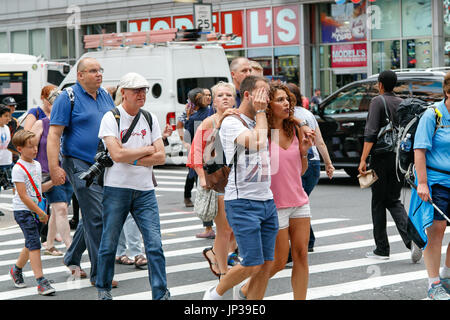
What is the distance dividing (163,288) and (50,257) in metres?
3.35

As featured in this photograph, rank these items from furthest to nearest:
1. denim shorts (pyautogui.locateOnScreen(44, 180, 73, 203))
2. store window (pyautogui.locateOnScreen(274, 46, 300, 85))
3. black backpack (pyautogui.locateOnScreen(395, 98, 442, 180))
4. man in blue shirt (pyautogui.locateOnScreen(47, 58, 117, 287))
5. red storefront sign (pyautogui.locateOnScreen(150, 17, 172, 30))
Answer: red storefront sign (pyautogui.locateOnScreen(150, 17, 172, 30))
store window (pyautogui.locateOnScreen(274, 46, 300, 85))
denim shorts (pyautogui.locateOnScreen(44, 180, 73, 203))
man in blue shirt (pyautogui.locateOnScreen(47, 58, 117, 287))
black backpack (pyautogui.locateOnScreen(395, 98, 442, 180))

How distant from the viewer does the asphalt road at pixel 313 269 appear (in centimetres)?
716

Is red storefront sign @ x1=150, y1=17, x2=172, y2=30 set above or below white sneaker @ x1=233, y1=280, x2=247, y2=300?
above

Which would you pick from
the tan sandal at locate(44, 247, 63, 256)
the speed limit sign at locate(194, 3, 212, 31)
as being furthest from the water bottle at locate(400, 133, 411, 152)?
the speed limit sign at locate(194, 3, 212, 31)

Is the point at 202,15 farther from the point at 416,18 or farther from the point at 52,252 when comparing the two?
the point at 52,252

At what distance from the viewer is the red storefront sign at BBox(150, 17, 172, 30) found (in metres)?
34.9

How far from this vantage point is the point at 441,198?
6.57m

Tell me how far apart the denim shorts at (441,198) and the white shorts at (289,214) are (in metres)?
1.25

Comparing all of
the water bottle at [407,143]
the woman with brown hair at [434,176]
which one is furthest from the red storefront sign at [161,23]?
the woman with brown hair at [434,176]

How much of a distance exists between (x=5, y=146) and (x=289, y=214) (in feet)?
24.8

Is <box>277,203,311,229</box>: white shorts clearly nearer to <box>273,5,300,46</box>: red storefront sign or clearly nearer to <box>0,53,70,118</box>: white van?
<box>0,53,70,118</box>: white van

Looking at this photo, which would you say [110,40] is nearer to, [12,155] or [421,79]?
[12,155]

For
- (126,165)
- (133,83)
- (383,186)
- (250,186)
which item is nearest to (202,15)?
(383,186)

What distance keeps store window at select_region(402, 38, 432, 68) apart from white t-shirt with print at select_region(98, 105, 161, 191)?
22.8 metres
